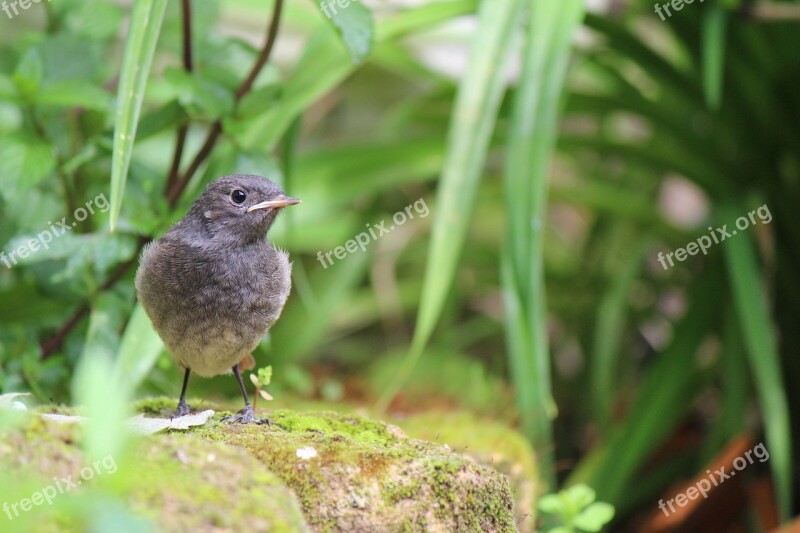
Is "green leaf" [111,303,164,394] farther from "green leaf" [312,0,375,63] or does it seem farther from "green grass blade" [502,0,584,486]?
"green grass blade" [502,0,584,486]

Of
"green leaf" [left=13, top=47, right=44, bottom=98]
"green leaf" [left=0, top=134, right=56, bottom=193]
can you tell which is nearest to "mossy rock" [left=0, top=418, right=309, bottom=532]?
"green leaf" [left=0, top=134, right=56, bottom=193]

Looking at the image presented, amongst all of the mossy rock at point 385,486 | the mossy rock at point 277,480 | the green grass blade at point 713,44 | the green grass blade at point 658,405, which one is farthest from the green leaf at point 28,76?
the green grass blade at point 658,405

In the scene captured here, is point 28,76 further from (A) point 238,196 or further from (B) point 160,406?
(B) point 160,406

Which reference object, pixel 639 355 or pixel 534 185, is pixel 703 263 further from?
pixel 534 185

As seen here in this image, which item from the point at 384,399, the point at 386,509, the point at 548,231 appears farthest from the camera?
the point at 548,231

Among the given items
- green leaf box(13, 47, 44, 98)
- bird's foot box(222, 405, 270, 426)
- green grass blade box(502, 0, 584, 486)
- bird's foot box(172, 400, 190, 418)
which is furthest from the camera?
green grass blade box(502, 0, 584, 486)

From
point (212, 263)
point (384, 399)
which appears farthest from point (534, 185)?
point (212, 263)

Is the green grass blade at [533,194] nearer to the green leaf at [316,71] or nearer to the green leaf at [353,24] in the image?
the green leaf at [316,71]
